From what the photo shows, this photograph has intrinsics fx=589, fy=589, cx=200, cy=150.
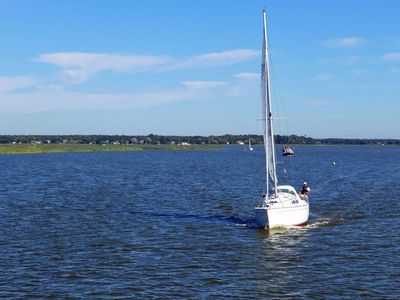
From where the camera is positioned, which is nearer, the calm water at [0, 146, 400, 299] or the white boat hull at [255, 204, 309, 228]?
the calm water at [0, 146, 400, 299]

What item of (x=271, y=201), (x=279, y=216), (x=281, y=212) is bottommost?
(x=279, y=216)

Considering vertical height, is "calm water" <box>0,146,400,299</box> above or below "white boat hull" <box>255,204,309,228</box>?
below

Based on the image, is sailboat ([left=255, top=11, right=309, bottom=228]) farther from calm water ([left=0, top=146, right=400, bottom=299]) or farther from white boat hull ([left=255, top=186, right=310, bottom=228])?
calm water ([left=0, top=146, right=400, bottom=299])

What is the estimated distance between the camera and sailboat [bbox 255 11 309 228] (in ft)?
144

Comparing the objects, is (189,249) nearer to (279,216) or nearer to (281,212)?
(279,216)

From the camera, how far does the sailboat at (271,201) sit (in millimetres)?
43812

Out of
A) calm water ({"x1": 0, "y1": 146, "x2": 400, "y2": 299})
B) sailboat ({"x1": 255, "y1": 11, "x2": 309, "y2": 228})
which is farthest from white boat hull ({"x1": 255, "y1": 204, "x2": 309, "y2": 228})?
calm water ({"x1": 0, "y1": 146, "x2": 400, "y2": 299})

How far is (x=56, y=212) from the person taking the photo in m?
53.7

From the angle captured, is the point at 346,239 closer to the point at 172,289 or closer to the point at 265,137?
the point at 265,137

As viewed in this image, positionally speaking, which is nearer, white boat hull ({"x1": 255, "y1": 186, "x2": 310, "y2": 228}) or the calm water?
the calm water

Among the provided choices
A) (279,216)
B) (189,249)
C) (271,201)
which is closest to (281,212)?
(279,216)

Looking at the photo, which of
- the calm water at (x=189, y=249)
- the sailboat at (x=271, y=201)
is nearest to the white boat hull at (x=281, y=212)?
the sailboat at (x=271, y=201)

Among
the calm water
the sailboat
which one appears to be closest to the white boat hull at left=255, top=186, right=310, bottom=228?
the sailboat

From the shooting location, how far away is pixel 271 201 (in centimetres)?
4416
